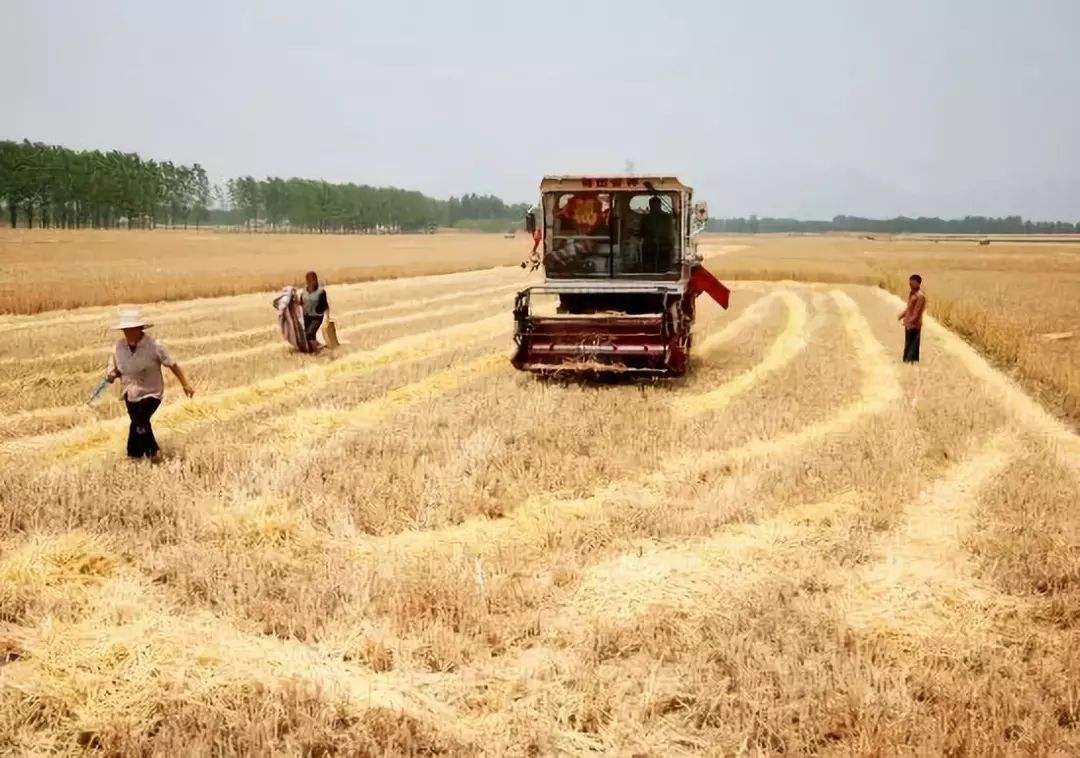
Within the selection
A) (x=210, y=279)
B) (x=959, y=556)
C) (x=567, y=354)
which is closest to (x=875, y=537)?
(x=959, y=556)

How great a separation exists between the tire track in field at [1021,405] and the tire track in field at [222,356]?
31.3ft

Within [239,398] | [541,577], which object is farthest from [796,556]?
[239,398]

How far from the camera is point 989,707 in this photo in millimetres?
3498

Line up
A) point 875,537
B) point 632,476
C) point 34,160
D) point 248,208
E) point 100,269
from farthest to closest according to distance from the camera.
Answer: point 248,208 → point 34,160 → point 100,269 → point 632,476 → point 875,537

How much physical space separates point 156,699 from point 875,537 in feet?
14.4

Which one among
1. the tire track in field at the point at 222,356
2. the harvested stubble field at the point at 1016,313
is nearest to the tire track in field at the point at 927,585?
the harvested stubble field at the point at 1016,313

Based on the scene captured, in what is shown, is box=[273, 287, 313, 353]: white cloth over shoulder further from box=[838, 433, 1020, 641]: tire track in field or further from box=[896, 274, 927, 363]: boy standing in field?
box=[838, 433, 1020, 641]: tire track in field

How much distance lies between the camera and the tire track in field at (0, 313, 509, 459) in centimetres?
803

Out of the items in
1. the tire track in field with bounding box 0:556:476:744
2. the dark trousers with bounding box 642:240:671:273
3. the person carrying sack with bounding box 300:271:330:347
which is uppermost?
the dark trousers with bounding box 642:240:671:273

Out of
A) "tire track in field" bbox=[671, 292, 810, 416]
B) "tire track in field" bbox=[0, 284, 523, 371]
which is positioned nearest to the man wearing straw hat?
"tire track in field" bbox=[0, 284, 523, 371]

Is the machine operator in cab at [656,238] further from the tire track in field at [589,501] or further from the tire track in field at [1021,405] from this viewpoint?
the tire track in field at [1021,405]

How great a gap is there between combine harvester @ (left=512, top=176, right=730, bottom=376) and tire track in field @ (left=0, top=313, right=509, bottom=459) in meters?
2.92

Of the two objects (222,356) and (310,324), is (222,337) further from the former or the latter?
(310,324)

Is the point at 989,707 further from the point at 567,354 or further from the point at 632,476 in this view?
the point at 567,354
